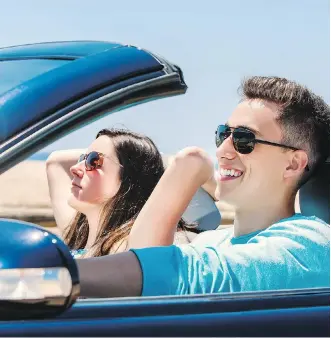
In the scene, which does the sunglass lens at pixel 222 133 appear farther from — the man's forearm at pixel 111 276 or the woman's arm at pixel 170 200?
the man's forearm at pixel 111 276

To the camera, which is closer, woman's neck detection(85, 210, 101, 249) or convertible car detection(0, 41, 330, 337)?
convertible car detection(0, 41, 330, 337)

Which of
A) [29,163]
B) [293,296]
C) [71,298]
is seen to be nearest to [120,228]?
[29,163]

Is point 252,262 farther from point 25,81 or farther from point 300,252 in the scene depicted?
point 25,81

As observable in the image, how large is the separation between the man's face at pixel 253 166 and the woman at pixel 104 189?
1.33 feet

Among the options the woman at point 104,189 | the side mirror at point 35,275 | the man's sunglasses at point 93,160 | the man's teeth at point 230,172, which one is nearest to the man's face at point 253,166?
the man's teeth at point 230,172

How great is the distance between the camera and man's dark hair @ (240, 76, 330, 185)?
93.2 inches

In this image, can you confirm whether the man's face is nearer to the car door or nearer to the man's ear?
the man's ear

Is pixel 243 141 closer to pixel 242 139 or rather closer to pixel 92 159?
pixel 242 139

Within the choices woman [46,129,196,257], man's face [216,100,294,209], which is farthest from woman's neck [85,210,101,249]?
man's face [216,100,294,209]

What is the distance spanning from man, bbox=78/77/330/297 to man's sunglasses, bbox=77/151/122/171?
1.01 ft

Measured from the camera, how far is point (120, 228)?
8.86 ft

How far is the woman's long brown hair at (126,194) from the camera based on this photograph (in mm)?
2711

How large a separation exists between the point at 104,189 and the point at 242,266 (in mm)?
841

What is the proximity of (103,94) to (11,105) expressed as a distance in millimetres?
226
